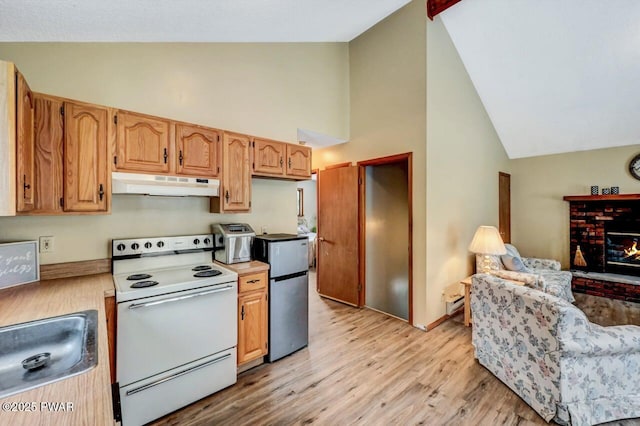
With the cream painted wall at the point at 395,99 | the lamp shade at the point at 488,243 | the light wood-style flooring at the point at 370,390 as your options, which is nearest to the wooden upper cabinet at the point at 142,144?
the light wood-style flooring at the point at 370,390

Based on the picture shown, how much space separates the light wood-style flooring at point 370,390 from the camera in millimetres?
1927

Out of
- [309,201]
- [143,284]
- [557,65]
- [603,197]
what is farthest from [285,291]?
[309,201]

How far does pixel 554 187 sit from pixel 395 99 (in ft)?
11.7

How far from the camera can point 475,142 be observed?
427cm

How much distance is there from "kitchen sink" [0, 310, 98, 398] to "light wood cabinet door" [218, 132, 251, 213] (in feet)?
4.38

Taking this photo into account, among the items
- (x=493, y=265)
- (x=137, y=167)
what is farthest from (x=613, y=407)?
(x=137, y=167)

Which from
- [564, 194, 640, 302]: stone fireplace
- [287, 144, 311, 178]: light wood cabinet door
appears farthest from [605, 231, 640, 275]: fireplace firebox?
[287, 144, 311, 178]: light wood cabinet door

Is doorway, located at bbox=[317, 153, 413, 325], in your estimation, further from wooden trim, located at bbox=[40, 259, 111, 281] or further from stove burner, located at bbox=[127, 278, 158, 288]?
wooden trim, located at bbox=[40, 259, 111, 281]

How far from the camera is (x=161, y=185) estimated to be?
6.98 ft

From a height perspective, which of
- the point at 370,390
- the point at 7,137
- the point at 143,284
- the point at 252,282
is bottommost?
the point at 370,390

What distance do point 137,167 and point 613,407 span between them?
147 inches

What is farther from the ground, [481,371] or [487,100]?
[487,100]

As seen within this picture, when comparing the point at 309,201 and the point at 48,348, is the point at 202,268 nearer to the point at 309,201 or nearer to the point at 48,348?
the point at 48,348

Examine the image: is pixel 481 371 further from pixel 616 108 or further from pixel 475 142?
pixel 616 108
